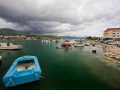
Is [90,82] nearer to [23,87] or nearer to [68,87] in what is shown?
[68,87]

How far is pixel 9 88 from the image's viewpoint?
949 centimetres

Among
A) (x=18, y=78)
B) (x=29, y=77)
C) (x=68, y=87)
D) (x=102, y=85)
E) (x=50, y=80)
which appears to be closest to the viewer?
(x=18, y=78)

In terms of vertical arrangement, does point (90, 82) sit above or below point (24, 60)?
below

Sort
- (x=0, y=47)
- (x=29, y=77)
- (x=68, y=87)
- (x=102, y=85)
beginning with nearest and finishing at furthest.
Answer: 1. (x=29, y=77)
2. (x=68, y=87)
3. (x=102, y=85)
4. (x=0, y=47)

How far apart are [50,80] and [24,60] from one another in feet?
22.0

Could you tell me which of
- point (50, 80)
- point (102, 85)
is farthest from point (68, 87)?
point (102, 85)

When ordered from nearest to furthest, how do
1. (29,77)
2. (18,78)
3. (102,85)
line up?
(18,78), (29,77), (102,85)

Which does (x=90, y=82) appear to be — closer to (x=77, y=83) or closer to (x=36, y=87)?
(x=77, y=83)

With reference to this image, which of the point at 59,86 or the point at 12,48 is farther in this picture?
the point at 12,48

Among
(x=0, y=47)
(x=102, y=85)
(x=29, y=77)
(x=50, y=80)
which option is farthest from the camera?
(x=0, y=47)

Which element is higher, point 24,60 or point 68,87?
point 24,60

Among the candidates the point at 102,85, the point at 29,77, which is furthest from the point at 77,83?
the point at 29,77

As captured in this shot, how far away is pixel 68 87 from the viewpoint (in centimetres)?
1020

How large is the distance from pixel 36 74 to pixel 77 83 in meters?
5.89
